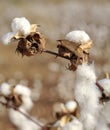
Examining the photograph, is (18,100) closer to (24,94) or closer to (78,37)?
(24,94)

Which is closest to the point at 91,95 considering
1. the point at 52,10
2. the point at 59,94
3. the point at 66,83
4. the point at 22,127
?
the point at 22,127

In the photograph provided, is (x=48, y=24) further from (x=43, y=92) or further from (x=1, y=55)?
(x=43, y=92)

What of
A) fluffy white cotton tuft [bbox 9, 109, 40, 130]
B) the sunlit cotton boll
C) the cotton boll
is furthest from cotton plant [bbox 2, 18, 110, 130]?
fluffy white cotton tuft [bbox 9, 109, 40, 130]

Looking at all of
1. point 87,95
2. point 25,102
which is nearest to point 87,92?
point 87,95

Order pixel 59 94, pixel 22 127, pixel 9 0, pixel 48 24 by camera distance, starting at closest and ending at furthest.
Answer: pixel 22 127, pixel 59 94, pixel 48 24, pixel 9 0

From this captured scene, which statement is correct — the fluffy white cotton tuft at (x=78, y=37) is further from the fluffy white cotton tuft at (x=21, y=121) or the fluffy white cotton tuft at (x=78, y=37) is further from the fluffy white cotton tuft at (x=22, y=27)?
the fluffy white cotton tuft at (x=21, y=121)

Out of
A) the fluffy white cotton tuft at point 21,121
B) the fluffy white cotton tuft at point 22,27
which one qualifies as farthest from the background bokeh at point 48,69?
the fluffy white cotton tuft at point 22,27

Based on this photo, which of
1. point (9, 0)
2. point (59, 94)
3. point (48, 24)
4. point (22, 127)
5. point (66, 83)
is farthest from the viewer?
point (9, 0)
